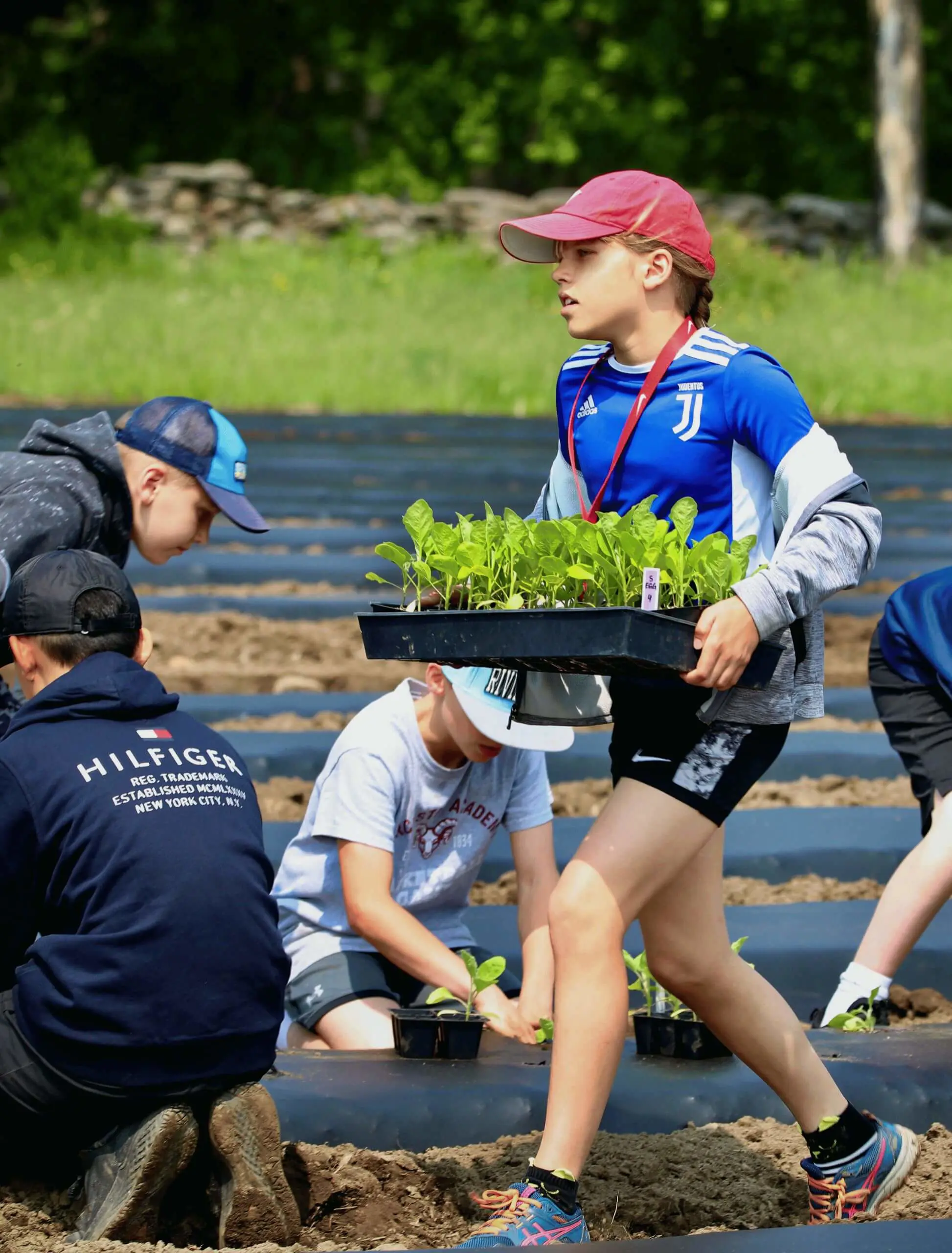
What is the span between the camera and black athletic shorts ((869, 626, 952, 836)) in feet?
13.1

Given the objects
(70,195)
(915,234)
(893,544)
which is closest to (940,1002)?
(893,544)

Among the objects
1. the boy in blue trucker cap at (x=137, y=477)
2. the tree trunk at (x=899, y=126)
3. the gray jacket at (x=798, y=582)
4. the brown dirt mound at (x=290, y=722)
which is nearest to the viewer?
the gray jacket at (x=798, y=582)

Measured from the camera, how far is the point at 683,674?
2.43 m

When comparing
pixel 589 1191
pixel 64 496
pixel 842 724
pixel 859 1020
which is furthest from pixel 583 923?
pixel 842 724

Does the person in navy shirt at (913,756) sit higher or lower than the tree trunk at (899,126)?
higher

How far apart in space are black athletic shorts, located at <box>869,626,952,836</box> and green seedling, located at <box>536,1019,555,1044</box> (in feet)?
3.44

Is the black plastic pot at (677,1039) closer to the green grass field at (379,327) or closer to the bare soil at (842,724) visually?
the bare soil at (842,724)

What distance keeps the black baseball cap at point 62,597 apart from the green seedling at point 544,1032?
1.15m

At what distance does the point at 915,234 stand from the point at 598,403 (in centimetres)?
1907

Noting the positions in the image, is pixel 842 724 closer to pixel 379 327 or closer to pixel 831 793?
pixel 831 793

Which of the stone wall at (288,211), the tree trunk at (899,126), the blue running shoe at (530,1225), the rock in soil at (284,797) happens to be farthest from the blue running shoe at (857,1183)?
the tree trunk at (899,126)

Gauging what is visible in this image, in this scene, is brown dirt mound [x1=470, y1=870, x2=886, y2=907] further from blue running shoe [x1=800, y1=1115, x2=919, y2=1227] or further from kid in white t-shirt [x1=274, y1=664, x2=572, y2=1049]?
blue running shoe [x1=800, y1=1115, x2=919, y2=1227]

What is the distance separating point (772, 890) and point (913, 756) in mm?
777

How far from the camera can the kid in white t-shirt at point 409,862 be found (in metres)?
3.51
